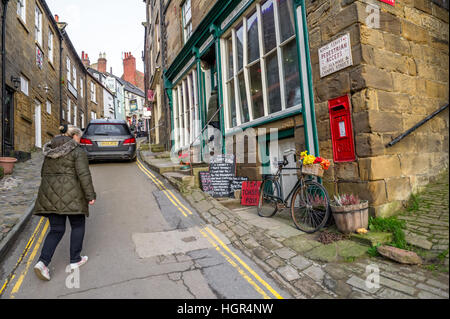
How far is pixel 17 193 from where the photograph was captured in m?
5.84

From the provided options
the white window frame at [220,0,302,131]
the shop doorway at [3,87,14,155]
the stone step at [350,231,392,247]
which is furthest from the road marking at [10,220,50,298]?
the shop doorway at [3,87,14,155]

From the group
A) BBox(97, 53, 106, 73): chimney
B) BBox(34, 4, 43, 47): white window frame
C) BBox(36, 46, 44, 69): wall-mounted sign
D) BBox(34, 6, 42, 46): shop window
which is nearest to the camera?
BBox(36, 46, 44, 69): wall-mounted sign

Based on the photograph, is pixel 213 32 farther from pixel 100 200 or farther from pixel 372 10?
pixel 100 200

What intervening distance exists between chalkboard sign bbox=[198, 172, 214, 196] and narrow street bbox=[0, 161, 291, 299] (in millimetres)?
912

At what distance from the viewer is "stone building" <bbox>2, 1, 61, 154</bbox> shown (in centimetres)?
1021

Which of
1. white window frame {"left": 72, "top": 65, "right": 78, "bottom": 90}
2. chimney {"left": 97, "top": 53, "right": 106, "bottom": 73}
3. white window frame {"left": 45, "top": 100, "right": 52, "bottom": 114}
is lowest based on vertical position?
white window frame {"left": 45, "top": 100, "right": 52, "bottom": 114}

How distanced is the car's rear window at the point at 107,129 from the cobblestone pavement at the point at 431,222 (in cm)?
922

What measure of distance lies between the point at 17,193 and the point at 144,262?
14.9ft

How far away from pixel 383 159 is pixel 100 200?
5501mm

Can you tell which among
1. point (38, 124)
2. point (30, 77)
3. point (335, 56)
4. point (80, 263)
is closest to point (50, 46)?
point (30, 77)

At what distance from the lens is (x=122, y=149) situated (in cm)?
964

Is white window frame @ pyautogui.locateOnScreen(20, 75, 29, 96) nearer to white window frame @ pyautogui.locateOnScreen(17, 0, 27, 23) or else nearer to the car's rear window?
white window frame @ pyautogui.locateOnScreen(17, 0, 27, 23)

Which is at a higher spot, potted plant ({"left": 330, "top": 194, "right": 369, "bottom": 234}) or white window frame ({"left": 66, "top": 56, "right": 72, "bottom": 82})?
white window frame ({"left": 66, "top": 56, "right": 72, "bottom": 82})

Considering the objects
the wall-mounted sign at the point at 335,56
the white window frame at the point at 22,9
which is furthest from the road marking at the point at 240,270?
the white window frame at the point at 22,9
